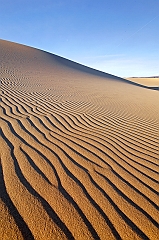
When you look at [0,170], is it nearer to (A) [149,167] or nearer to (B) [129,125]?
(A) [149,167]

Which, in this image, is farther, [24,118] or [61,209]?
[24,118]

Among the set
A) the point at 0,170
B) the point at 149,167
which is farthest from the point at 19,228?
the point at 149,167

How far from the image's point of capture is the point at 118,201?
1842 mm

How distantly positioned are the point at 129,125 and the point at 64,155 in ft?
7.42

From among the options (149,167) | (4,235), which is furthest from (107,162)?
(4,235)

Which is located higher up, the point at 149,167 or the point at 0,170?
the point at 149,167

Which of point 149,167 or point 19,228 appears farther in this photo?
point 149,167

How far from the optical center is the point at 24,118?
13.2 ft

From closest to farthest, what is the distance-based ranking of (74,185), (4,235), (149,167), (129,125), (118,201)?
(4,235)
(118,201)
(74,185)
(149,167)
(129,125)

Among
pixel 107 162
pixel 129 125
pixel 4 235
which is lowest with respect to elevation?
pixel 4 235

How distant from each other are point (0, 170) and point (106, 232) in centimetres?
131

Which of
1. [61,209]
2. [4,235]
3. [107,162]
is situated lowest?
[4,235]

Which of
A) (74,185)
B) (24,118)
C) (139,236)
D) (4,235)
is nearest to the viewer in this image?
(4,235)

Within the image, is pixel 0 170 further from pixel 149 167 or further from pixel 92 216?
Answer: pixel 149 167
